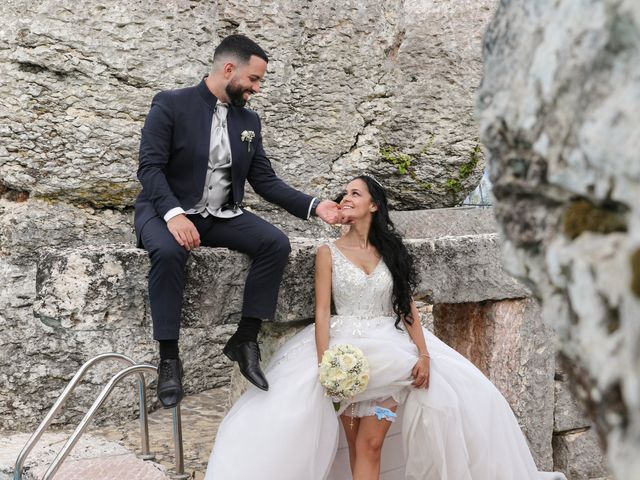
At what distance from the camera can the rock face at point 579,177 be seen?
0.98 m

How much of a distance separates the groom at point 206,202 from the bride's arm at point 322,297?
215 millimetres

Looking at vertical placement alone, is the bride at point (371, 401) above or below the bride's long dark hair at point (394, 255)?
below

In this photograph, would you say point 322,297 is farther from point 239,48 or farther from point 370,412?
point 239,48

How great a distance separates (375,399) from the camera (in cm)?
415

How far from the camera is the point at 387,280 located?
4348 mm

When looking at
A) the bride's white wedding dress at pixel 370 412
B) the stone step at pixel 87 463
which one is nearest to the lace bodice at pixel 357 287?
the bride's white wedding dress at pixel 370 412

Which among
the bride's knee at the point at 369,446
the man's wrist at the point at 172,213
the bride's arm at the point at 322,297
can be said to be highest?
the man's wrist at the point at 172,213

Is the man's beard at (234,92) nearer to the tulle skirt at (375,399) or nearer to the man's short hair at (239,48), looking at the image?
the man's short hair at (239,48)

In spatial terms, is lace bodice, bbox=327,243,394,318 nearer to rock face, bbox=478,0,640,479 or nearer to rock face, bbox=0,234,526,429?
rock face, bbox=0,234,526,429

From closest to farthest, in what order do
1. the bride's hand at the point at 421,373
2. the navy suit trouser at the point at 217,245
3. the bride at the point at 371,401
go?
the navy suit trouser at the point at 217,245 → the bride at the point at 371,401 → the bride's hand at the point at 421,373

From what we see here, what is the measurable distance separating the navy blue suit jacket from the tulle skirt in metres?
0.82

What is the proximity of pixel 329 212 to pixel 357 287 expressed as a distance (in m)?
0.44

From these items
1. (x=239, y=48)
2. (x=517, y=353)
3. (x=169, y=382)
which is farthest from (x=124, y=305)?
(x=517, y=353)

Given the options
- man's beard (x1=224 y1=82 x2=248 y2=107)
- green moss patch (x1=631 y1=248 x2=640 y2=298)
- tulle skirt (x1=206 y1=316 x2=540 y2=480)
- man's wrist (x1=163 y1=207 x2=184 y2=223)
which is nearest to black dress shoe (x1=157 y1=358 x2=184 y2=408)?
tulle skirt (x1=206 y1=316 x2=540 y2=480)
